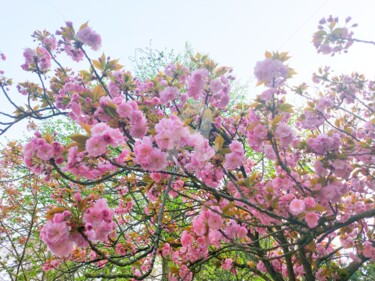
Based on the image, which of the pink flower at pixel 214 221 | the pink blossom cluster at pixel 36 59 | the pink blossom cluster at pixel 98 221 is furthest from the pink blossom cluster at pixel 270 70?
the pink blossom cluster at pixel 36 59

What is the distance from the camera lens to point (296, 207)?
219 centimetres

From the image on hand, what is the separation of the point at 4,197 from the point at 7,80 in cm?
459

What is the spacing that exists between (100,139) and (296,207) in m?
1.52

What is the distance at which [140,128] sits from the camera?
1827mm

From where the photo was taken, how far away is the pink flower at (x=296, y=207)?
2.15 meters

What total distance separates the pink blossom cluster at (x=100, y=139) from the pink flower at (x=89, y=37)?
1.96 metres

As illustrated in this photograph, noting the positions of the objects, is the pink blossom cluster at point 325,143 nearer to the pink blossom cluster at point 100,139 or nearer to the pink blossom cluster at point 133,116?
the pink blossom cluster at point 133,116

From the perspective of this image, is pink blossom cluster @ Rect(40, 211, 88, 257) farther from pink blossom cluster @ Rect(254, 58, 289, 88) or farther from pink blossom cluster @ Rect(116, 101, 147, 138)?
pink blossom cluster @ Rect(254, 58, 289, 88)

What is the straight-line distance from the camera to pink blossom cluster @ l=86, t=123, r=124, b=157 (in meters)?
1.54

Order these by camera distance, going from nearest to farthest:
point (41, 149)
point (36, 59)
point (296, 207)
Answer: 1. point (41, 149)
2. point (296, 207)
3. point (36, 59)

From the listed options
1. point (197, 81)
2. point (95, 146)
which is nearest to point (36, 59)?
point (197, 81)

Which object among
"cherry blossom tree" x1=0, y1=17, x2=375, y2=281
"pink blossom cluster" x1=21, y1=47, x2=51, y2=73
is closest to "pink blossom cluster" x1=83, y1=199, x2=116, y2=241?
"cherry blossom tree" x1=0, y1=17, x2=375, y2=281

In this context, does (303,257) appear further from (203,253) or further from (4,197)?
(4,197)

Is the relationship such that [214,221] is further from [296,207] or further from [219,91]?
[219,91]
